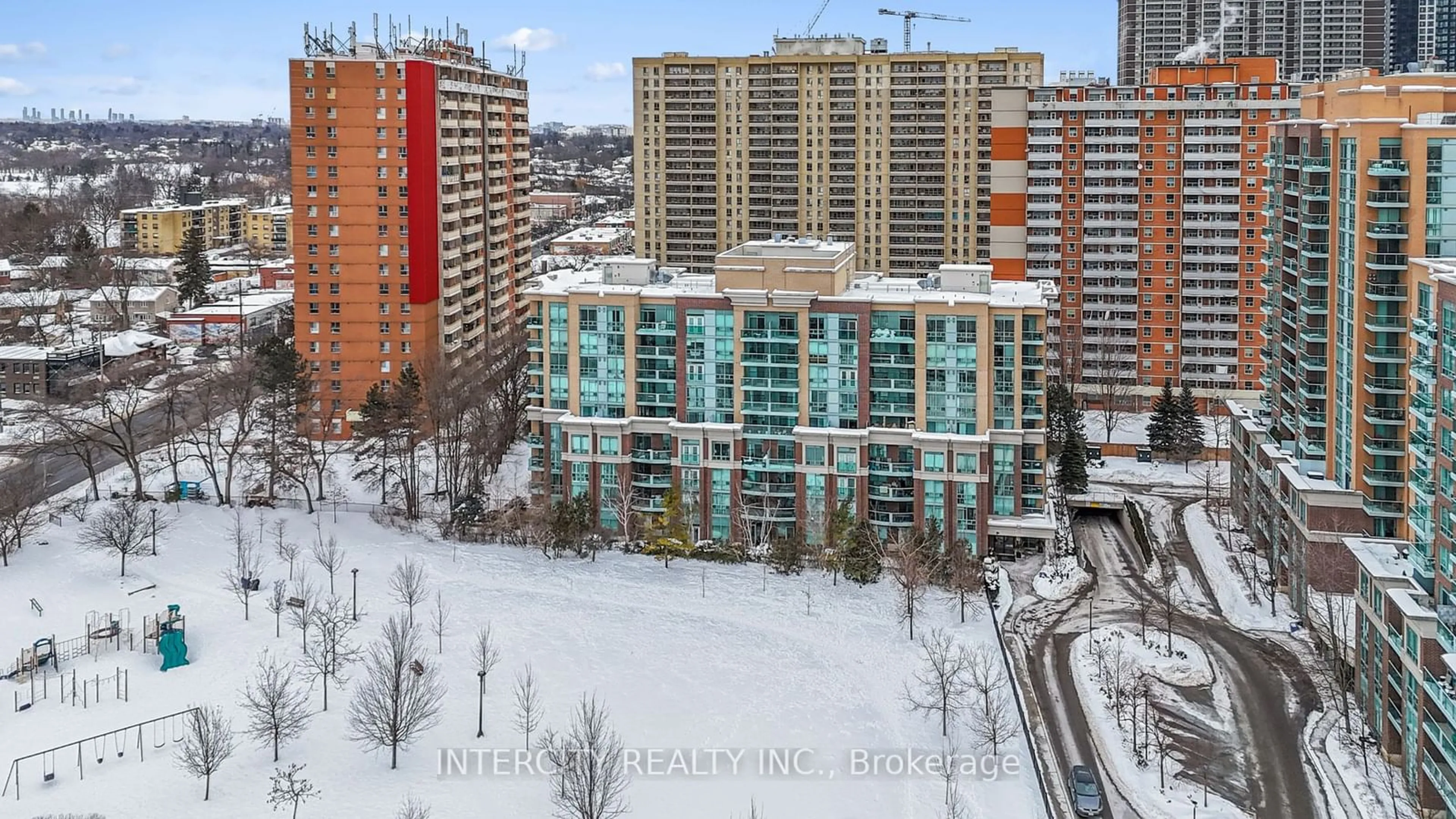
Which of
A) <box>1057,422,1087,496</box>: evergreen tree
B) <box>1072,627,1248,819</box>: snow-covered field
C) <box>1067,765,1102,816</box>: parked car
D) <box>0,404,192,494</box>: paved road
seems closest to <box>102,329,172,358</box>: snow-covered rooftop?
<box>0,404,192,494</box>: paved road

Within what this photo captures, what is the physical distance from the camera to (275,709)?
28922mm

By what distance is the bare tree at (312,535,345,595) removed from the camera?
39.5 m

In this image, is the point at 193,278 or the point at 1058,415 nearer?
the point at 1058,415

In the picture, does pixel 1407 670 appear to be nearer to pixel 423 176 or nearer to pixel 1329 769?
pixel 1329 769

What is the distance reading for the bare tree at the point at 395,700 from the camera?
2877cm

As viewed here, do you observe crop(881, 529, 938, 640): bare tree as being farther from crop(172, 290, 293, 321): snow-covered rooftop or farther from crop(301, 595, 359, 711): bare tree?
crop(172, 290, 293, 321): snow-covered rooftop

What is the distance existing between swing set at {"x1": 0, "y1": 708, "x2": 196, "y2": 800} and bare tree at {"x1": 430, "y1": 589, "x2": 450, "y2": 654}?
6328 millimetres

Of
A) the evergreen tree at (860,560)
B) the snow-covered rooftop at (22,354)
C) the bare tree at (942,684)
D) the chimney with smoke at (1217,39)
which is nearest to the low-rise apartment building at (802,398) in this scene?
the evergreen tree at (860,560)

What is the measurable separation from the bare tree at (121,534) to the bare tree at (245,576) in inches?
105

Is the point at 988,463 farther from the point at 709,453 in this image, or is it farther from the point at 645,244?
the point at 645,244

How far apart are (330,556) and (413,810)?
578 inches

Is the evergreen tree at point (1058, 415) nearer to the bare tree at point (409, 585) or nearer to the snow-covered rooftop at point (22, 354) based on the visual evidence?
the bare tree at point (409, 585)

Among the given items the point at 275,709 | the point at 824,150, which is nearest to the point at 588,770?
the point at 275,709

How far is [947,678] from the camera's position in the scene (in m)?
32.0
